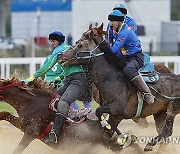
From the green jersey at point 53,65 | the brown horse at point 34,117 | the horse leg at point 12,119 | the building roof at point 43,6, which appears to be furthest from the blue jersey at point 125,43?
the building roof at point 43,6

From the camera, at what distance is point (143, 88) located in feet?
27.3

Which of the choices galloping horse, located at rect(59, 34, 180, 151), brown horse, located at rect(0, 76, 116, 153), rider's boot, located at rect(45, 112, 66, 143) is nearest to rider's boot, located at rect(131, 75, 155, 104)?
galloping horse, located at rect(59, 34, 180, 151)

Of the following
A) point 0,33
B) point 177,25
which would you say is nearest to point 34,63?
point 177,25

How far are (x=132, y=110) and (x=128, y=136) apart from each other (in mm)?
414

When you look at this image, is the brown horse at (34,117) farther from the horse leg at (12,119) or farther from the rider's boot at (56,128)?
the rider's boot at (56,128)

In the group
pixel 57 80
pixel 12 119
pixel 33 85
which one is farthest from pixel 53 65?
pixel 12 119

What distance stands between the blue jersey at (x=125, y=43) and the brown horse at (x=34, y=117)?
3.69 ft

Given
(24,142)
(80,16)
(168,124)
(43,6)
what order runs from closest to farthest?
(24,142) → (168,124) → (80,16) → (43,6)

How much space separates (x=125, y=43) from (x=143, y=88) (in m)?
0.70

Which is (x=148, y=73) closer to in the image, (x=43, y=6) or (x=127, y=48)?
(x=127, y=48)

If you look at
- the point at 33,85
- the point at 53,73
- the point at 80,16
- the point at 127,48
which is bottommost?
the point at 33,85

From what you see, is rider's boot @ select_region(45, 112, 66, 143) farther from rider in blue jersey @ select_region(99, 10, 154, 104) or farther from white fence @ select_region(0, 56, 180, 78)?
white fence @ select_region(0, 56, 180, 78)

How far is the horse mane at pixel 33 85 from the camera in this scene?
27.6 feet

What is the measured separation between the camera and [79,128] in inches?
333
